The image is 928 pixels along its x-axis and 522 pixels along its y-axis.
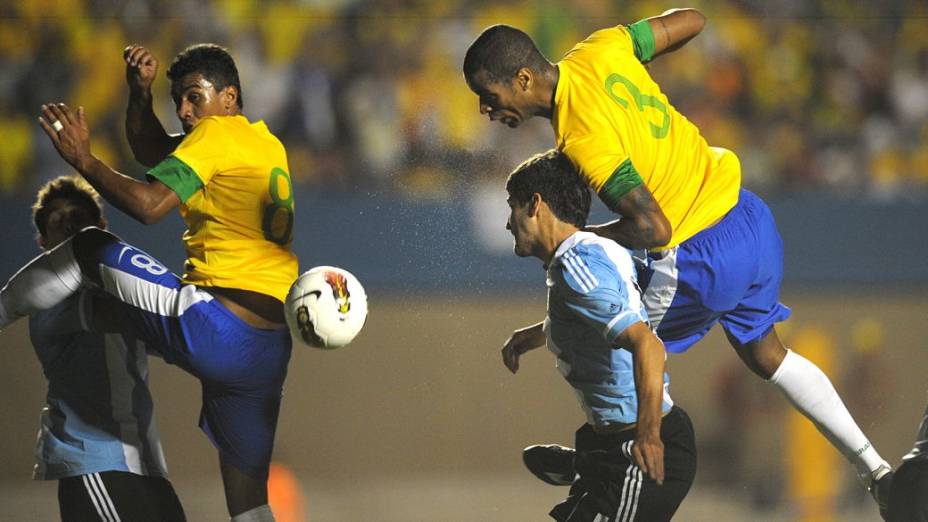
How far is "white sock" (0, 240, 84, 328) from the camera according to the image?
3.41 meters

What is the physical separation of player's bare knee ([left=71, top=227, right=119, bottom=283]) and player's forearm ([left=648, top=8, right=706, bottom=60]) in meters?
1.88

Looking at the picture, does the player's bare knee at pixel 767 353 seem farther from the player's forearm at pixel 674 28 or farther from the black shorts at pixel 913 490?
the player's forearm at pixel 674 28

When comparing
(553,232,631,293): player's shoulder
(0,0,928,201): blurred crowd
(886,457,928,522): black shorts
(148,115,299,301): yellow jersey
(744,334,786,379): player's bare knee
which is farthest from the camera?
(0,0,928,201): blurred crowd

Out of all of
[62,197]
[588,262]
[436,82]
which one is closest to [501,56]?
[588,262]

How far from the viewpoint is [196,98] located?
3594 mm

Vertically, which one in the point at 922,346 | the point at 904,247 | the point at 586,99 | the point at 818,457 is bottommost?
the point at 818,457

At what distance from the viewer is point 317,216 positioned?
6.18 metres

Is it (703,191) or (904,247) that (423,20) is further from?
(703,191)

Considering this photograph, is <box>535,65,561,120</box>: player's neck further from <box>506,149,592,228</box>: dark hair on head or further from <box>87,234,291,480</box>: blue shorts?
<box>87,234,291,480</box>: blue shorts

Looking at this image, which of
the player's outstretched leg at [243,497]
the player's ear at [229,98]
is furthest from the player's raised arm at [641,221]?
the player's outstretched leg at [243,497]

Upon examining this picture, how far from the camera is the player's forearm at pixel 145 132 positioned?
3.97 metres

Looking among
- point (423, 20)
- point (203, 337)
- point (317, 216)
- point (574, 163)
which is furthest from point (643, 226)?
point (423, 20)

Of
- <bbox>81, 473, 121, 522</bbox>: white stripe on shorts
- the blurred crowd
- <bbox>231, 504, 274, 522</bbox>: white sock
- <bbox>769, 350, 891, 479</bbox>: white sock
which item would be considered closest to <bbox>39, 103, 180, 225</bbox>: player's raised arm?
<bbox>81, 473, 121, 522</bbox>: white stripe on shorts

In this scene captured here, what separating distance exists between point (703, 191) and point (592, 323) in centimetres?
102
